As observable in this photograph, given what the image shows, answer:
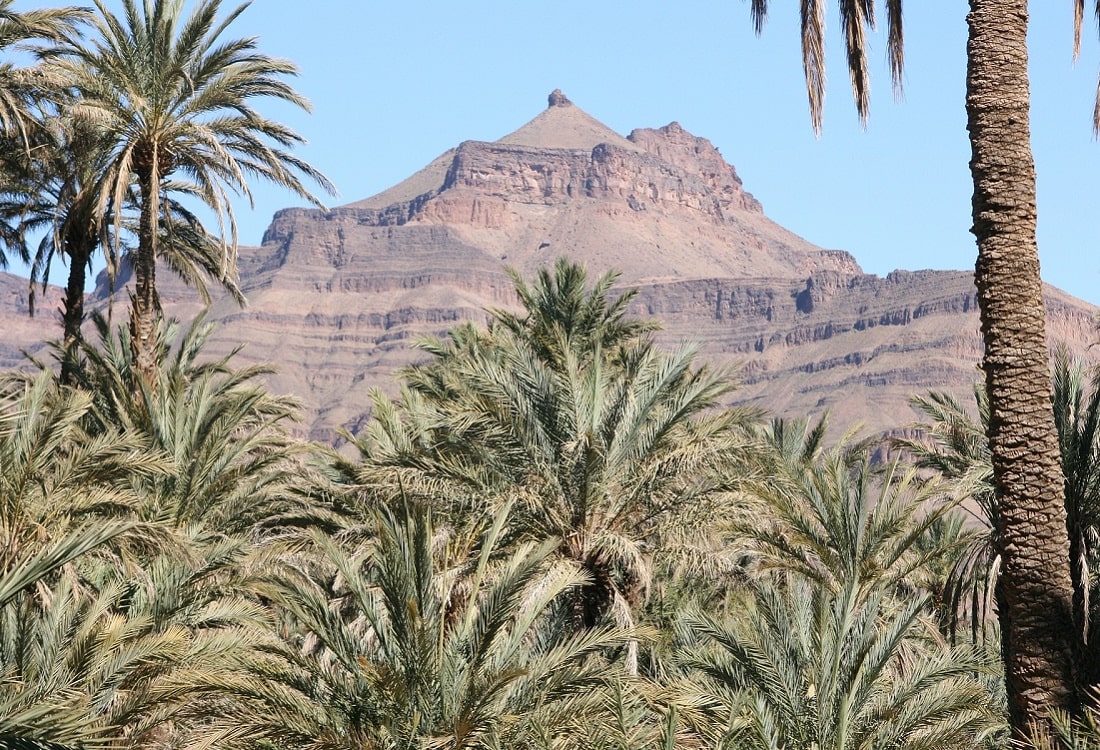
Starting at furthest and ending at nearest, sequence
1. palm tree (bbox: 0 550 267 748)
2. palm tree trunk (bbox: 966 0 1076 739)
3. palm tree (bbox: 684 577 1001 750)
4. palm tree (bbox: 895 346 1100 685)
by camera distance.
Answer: palm tree (bbox: 895 346 1100 685), palm tree (bbox: 684 577 1001 750), palm tree (bbox: 0 550 267 748), palm tree trunk (bbox: 966 0 1076 739)

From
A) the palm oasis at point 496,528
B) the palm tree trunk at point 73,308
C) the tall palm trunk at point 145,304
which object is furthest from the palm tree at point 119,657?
the palm tree trunk at point 73,308

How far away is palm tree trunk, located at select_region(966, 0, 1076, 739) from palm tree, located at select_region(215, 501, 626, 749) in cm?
341

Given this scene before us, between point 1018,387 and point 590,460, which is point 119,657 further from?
point 1018,387

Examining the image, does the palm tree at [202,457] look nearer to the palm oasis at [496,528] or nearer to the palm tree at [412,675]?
the palm oasis at [496,528]

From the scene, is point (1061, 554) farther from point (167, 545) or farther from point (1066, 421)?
point (167, 545)

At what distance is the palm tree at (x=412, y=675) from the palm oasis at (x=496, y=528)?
0.10 ft

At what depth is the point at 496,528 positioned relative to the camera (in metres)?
→ 10.6

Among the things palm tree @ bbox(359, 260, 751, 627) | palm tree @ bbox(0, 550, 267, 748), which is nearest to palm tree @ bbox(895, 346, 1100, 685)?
palm tree @ bbox(359, 260, 751, 627)

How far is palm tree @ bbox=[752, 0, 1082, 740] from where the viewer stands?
874 cm

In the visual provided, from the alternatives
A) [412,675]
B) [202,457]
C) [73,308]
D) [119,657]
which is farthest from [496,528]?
[73,308]

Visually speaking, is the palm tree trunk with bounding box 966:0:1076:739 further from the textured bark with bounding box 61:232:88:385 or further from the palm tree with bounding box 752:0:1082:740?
the textured bark with bounding box 61:232:88:385

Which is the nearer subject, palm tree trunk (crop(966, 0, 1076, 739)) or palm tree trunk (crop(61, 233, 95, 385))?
palm tree trunk (crop(966, 0, 1076, 739))

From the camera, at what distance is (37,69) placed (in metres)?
19.1

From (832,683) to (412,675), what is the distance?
335 centimetres
